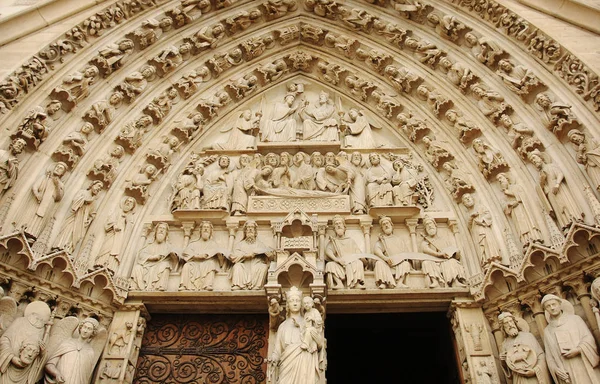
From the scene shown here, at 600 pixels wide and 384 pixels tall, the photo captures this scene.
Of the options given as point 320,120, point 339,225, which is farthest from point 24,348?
point 320,120

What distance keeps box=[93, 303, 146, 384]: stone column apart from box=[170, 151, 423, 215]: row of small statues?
1.56m

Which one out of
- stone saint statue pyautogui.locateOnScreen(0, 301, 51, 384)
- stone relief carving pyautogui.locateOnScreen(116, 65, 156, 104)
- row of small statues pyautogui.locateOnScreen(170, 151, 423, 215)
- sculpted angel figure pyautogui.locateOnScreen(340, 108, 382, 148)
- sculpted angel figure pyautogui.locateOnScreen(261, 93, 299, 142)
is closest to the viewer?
stone saint statue pyautogui.locateOnScreen(0, 301, 51, 384)

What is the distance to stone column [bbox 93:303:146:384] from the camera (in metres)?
5.13

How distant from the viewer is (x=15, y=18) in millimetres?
6164

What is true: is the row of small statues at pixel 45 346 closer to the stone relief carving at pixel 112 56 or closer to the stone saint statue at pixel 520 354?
the stone relief carving at pixel 112 56

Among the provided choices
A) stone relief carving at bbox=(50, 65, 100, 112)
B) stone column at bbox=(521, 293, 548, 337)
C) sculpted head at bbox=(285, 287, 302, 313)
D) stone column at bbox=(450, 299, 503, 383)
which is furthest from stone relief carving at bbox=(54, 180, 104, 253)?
stone column at bbox=(521, 293, 548, 337)

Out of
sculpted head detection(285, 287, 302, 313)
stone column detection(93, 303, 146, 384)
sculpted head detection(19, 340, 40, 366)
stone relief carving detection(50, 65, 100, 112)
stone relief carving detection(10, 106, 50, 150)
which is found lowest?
sculpted head detection(19, 340, 40, 366)

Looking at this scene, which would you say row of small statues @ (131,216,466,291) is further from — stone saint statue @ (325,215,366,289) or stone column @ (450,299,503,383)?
stone column @ (450,299,503,383)

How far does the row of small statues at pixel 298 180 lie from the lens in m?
6.64

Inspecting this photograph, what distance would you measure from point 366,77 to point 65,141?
14.9 feet

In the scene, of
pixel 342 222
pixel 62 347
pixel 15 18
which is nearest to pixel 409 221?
pixel 342 222

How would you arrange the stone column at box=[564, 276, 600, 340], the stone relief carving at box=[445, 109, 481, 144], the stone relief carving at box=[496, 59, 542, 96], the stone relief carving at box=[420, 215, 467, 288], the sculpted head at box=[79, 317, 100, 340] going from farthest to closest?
1. the stone relief carving at box=[445, 109, 481, 144]
2. the stone relief carving at box=[496, 59, 542, 96]
3. the stone relief carving at box=[420, 215, 467, 288]
4. the sculpted head at box=[79, 317, 100, 340]
5. the stone column at box=[564, 276, 600, 340]

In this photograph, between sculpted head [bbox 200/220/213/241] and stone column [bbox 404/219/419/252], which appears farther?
sculpted head [bbox 200/220/213/241]

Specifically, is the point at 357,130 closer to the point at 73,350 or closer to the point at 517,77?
the point at 517,77
